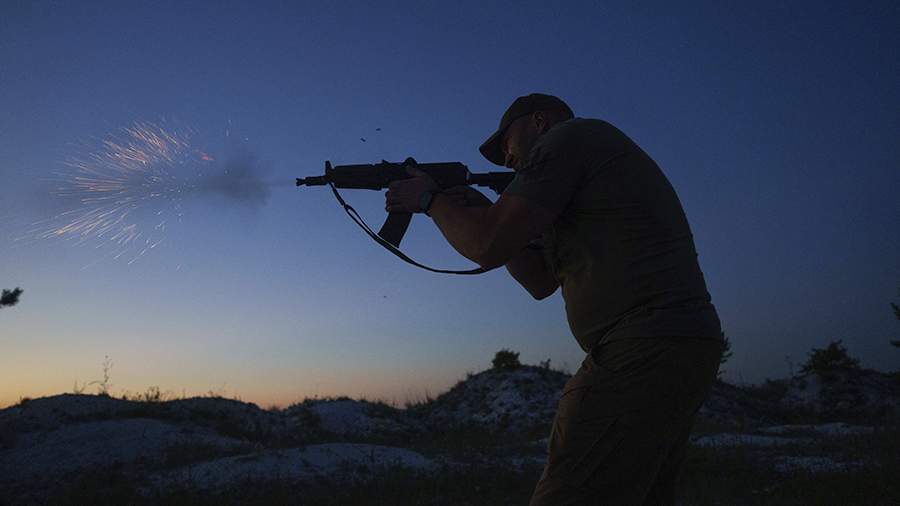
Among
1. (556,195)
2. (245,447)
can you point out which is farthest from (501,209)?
(245,447)

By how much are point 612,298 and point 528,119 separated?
1.17 meters

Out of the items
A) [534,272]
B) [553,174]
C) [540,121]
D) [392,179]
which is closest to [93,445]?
[392,179]

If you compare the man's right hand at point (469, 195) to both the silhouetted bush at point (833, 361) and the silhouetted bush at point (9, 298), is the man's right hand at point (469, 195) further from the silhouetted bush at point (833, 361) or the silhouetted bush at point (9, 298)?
the silhouetted bush at point (833, 361)

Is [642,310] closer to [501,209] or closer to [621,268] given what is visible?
[621,268]

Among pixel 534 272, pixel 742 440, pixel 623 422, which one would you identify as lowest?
pixel 623 422

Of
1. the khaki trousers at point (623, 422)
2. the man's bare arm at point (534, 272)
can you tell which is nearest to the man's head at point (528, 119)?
the man's bare arm at point (534, 272)

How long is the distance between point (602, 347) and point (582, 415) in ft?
0.95

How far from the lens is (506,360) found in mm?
23422

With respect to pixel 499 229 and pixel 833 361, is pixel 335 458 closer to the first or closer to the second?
pixel 499 229

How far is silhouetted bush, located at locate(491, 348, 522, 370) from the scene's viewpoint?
76.4ft

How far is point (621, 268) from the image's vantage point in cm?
251

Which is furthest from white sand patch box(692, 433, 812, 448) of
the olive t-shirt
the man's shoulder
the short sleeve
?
the short sleeve

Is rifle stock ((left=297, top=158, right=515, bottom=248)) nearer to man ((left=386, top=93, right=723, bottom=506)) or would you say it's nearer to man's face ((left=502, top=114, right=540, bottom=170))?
man's face ((left=502, top=114, right=540, bottom=170))

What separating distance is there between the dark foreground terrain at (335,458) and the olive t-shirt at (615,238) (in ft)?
20.8
